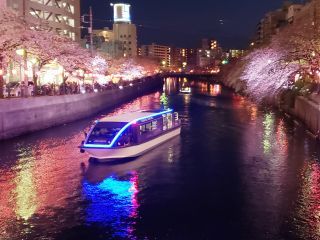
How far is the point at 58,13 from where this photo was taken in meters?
89.8

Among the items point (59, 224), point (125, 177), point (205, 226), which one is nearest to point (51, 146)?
point (125, 177)

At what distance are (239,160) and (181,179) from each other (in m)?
6.27

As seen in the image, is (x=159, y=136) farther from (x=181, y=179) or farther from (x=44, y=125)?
(x=44, y=125)

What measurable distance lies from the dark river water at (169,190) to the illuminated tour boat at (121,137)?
2.60ft

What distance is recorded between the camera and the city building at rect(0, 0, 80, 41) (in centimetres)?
8031

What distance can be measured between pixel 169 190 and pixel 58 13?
73859 millimetres

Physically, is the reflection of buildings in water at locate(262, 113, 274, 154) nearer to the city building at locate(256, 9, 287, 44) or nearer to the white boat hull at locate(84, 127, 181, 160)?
the white boat hull at locate(84, 127, 181, 160)

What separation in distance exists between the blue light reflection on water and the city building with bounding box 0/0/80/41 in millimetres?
55554

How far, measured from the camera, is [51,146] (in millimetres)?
34750

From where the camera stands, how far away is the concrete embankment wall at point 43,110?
37000 mm

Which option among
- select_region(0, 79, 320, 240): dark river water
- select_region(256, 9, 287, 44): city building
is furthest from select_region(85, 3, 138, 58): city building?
select_region(0, 79, 320, 240): dark river water

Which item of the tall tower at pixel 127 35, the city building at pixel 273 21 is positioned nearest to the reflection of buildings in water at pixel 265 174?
the city building at pixel 273 21

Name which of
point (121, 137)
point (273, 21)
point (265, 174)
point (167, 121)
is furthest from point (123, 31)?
point (265, 174)

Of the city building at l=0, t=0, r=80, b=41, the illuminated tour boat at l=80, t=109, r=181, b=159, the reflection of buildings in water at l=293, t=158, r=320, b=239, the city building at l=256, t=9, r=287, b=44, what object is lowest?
the reflection of buildings in water at l=293, t=158, r=320, b=239
